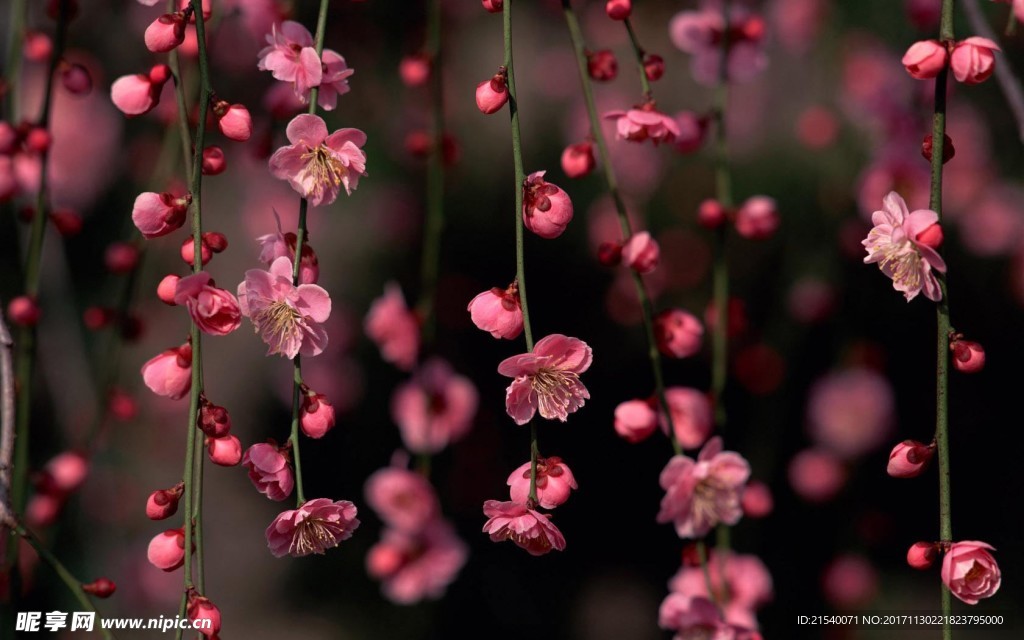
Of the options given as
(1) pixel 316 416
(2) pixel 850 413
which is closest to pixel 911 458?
(1) pixel 316 416

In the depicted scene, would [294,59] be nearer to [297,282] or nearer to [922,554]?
[297,282]

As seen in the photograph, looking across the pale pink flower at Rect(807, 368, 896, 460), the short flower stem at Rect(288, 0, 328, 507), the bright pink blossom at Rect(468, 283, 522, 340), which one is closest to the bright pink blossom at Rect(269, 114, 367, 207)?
the short flower stem at Rect(288, 0, 328, 507)

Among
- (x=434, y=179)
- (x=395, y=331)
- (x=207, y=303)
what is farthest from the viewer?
(x=395, y=331)

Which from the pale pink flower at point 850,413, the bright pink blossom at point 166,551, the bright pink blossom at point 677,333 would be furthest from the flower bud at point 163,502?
the pale pink flower at point 850,413

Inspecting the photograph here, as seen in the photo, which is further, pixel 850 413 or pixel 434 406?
pixel 850 413

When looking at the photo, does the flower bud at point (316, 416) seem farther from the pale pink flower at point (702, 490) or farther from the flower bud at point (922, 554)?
the flower bud at point (922, 554)
